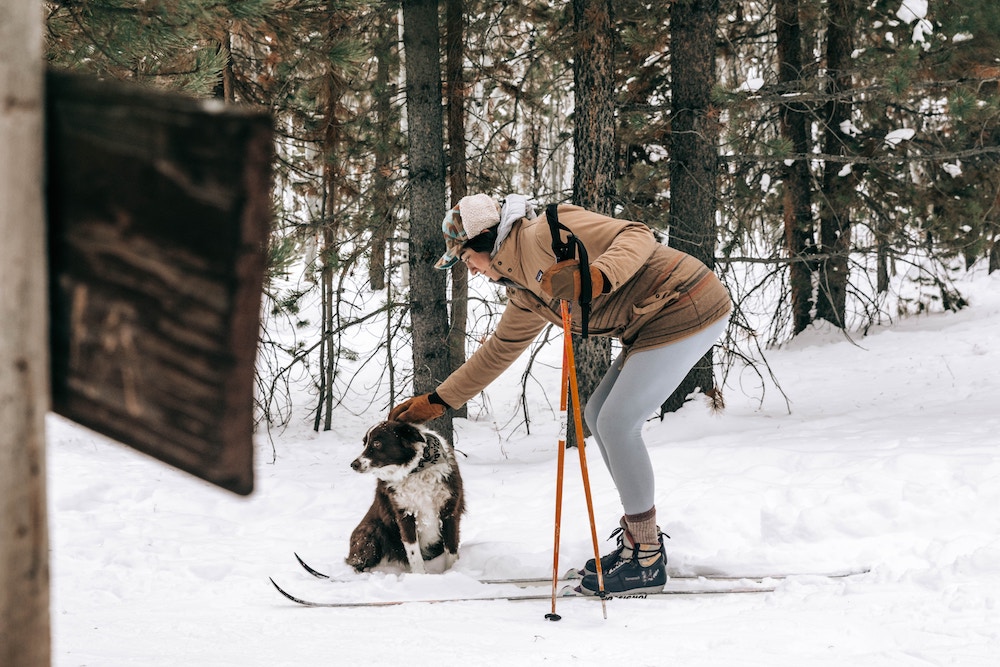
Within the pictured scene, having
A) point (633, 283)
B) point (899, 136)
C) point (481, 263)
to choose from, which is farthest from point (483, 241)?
point (899, 136)

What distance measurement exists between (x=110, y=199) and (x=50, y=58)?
4224mm

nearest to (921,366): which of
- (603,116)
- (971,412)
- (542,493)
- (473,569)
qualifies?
(971,412)

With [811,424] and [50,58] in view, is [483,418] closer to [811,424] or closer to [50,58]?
[811,424]

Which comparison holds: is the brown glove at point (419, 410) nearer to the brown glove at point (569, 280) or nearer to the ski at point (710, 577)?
the ski at point (710, 577)

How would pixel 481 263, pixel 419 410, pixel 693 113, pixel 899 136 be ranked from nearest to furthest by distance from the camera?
pixel 481 263
pixel 419 410
pixel 693 113
pixel 899 136

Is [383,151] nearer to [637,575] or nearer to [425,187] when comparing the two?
[425,187]

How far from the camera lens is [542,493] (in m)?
6.72

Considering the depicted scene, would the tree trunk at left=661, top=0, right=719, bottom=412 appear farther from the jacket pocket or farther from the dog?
the jacket pocket

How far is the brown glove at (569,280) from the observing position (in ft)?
11.5

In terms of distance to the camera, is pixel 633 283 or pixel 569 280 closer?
pixel 569 280

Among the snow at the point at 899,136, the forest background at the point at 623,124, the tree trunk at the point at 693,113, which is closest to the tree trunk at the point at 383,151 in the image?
the forest background at the point at 623,124

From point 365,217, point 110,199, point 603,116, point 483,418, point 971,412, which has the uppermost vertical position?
point 603,116

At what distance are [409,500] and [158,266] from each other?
4.27 metres

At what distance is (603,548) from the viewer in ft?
16.6
